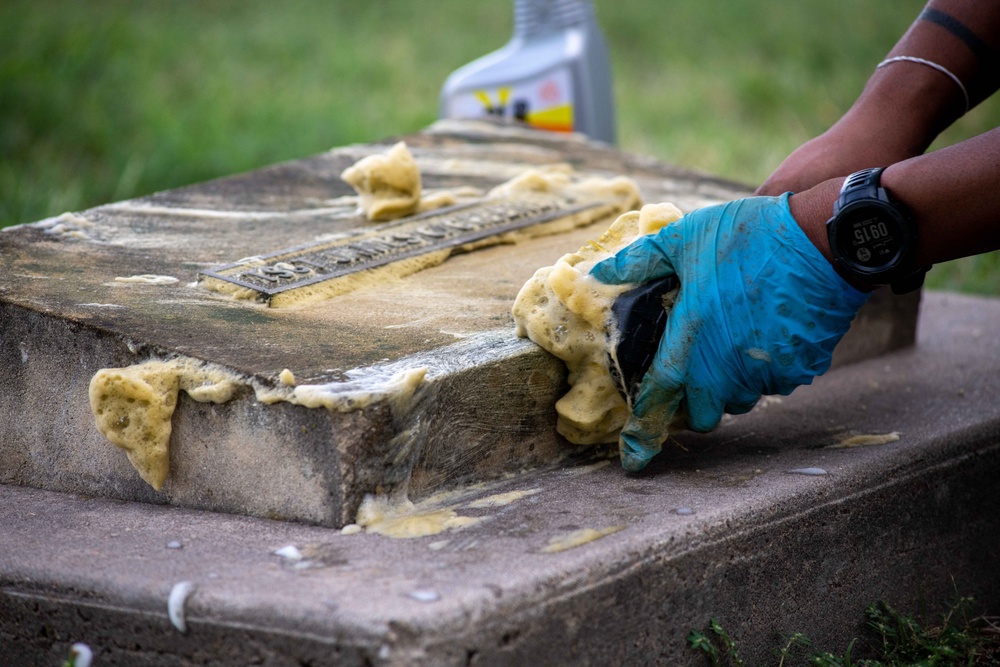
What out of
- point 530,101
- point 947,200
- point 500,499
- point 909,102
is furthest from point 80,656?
point 530,101

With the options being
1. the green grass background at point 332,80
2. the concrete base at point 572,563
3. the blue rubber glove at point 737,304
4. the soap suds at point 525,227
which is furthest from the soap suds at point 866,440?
the green grass background at point 332,80

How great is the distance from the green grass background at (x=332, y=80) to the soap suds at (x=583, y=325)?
2290 millimetres

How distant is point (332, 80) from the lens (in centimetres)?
616

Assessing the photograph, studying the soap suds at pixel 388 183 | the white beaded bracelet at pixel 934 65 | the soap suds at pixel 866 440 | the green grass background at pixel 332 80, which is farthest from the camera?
the green grass background at pixel 332 80

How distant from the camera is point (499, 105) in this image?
3.71 meters

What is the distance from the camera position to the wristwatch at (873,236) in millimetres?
1550

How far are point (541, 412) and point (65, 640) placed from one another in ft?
2.51

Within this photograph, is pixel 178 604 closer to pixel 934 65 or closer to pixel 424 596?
pixel 424 596

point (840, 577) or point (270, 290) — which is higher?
point (270, 290)

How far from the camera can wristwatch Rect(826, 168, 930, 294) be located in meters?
1.55

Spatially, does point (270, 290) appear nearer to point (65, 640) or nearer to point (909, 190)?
point (65, 640)

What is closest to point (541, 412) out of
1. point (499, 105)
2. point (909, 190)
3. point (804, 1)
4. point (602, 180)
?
point (909, 190)

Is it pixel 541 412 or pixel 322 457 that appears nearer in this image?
pixel 322 457

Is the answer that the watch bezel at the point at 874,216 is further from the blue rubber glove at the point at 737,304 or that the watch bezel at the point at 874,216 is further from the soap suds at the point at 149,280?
the soap suds at the point at 149,280
